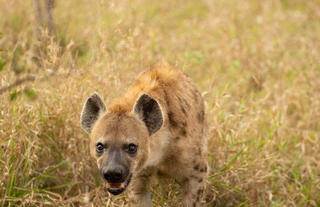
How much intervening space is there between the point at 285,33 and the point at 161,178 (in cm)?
414

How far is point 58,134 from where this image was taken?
400cm

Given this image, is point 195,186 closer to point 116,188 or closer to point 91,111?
point 116,188

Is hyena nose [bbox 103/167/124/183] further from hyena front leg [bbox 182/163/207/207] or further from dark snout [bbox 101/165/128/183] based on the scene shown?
hyena front leg [bbox 182/163/207/207]

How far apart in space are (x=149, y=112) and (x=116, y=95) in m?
1.14

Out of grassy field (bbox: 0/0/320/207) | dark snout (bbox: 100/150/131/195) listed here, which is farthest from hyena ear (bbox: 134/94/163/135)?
grassy field (bbox: 0/0/320/207)

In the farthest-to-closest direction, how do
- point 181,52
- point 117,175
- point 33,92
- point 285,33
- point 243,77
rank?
point 285,33
point 181,52
point 243,77
point 33,92
point 117,175

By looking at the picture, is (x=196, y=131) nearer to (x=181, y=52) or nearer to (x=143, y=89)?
(x=143, y=89)

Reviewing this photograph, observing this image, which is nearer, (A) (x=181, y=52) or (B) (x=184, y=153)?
(B) (x=184, y=153)

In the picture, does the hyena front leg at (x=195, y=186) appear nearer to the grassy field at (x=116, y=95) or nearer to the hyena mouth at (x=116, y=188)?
the grassy field at (x=116, y=95)

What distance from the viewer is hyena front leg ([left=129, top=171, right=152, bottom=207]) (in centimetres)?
336

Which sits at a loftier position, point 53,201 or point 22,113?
point 22,113

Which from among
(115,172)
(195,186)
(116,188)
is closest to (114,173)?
(115,172)

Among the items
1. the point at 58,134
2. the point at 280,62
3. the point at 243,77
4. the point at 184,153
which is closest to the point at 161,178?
the point at 184,153

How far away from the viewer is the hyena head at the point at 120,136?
2.82 metres
